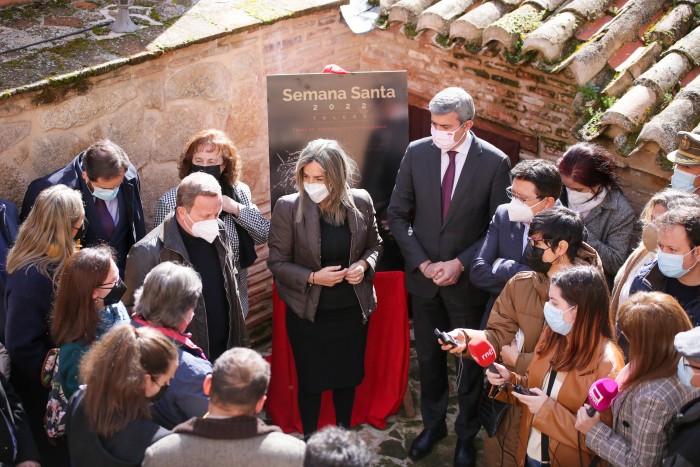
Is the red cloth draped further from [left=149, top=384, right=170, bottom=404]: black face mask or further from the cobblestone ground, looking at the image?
[left=149, top=384, right=170, bottom=404]: black face mask

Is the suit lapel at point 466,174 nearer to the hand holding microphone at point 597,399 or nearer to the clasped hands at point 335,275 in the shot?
the clasped hands at point 335,275

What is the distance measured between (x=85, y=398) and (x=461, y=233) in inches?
109

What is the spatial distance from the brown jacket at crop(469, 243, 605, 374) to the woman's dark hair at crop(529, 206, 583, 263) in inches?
4.3

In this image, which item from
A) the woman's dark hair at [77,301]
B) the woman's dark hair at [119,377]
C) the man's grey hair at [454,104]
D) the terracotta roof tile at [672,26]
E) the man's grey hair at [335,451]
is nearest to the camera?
the man's grey hair at [335,451]

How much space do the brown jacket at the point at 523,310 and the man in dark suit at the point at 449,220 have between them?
75 cm

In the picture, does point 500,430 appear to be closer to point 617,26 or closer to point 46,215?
point 46,215

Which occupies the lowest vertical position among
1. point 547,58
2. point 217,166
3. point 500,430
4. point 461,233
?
point 500,430

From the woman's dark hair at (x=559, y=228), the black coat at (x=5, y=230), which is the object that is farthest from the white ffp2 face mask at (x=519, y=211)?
the black coat at (x=5, y=230)

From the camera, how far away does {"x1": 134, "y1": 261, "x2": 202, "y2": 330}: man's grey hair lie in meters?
4.08

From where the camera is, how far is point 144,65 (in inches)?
225

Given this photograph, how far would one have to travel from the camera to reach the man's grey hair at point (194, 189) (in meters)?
4.82

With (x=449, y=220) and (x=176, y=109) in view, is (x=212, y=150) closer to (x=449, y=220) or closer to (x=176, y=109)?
(x=176, y=109)

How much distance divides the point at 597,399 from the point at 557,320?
1.46 ft

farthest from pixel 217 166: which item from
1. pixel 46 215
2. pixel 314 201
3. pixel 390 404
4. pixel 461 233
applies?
pixel 390 404
